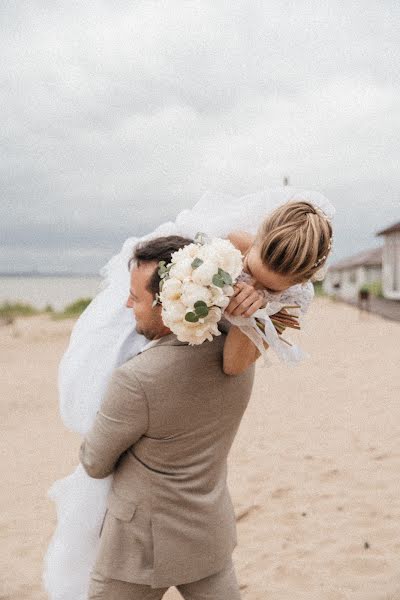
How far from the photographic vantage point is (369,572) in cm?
390

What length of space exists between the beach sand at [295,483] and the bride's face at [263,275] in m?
1.39

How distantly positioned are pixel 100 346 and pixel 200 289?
0.61 metres

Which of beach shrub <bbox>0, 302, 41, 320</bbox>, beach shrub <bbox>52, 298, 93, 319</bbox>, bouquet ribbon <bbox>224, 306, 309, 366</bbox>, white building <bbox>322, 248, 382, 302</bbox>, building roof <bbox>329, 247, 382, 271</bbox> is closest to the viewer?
bouquet ribbon <bbox>224, 306, 309, 366</bbox>

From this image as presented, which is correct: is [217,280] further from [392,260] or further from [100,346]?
[392,260]

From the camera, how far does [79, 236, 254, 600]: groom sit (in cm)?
188

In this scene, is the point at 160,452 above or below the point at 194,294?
below

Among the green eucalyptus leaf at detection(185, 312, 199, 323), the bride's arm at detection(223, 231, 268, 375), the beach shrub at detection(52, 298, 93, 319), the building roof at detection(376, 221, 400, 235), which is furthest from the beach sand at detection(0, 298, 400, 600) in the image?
the building roof at detection(376, 221, 400, 235)

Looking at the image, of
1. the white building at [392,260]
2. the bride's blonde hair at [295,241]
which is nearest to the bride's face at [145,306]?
the bride's blonde hair at [295,241]

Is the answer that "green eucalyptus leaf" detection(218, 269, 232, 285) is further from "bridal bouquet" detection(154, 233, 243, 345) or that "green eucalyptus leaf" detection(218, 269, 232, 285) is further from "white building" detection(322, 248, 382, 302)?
"white building" detection(322, 248, 382, 302)

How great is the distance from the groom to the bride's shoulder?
0.15 metres

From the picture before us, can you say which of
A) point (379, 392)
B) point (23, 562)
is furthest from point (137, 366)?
point (379, 392)

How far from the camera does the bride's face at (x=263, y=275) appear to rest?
1.70 meters

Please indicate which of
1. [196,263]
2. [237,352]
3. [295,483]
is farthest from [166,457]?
[295,483]

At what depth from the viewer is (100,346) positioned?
2.16 meters
